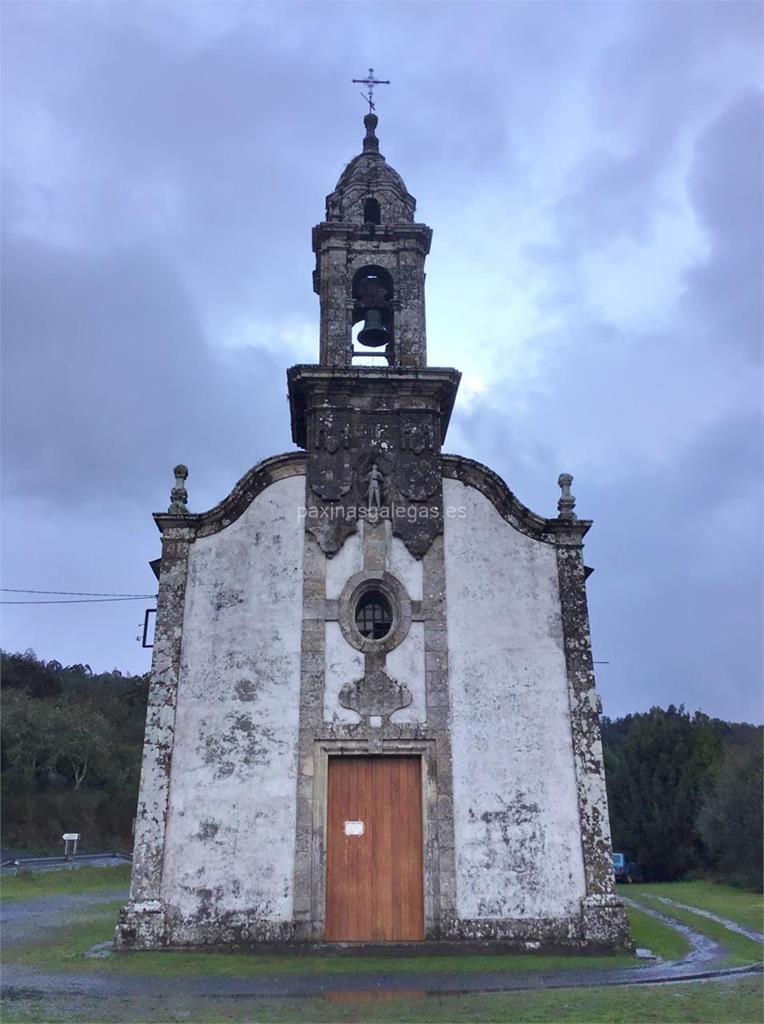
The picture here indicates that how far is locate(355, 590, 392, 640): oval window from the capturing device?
12.8 metres

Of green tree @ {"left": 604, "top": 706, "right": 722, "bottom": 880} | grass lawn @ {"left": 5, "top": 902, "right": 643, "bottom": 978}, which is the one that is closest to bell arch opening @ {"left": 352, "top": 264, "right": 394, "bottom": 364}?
grass lawn @ {"left": 5, "top": 902, "right": 643, "bottom": 978}

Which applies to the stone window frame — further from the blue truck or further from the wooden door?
the blue truck

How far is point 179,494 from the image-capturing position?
1334cm

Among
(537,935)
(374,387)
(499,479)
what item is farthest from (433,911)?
(374,387)

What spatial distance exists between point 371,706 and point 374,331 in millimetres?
6855

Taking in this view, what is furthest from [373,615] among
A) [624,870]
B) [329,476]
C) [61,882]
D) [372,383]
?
[624,870]

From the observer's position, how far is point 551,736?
1221cm

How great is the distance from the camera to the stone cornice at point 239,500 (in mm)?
13094

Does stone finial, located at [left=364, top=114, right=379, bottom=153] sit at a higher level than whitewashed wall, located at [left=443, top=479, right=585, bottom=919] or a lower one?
higher

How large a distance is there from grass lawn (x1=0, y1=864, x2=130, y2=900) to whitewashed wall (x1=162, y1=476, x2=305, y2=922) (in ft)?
34.9

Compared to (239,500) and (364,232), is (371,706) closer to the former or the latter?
(239,500)

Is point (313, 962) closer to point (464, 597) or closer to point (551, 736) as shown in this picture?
point (551, 736)

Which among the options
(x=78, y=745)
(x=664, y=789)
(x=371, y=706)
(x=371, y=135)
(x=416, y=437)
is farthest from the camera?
(x=78, y=745)

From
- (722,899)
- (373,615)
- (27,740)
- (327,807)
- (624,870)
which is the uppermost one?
(27,740)
